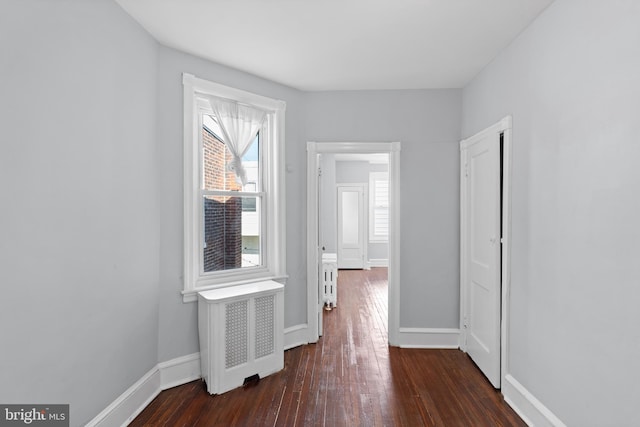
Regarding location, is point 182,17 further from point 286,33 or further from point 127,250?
point 127,250

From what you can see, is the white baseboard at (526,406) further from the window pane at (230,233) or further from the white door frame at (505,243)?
the window pane at (230,233)

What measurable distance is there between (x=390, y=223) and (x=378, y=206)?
15.8ft

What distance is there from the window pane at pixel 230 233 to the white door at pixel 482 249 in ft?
7.08

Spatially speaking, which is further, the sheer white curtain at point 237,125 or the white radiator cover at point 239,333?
the sheer white curtain at point 237,125

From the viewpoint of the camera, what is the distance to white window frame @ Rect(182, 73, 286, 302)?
2.82 meters

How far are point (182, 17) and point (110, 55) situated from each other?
546 mm

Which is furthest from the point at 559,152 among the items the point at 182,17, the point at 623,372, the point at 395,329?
the point at 182,17

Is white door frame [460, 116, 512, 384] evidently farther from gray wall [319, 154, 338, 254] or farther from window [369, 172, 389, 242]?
window [369, 172, 389, 242]

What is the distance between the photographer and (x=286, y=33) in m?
2.46

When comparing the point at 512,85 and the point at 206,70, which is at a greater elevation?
the point at 206,70

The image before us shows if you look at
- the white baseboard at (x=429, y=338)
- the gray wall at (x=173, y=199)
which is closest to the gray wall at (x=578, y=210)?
the white baseboard at (x=429, y=338)

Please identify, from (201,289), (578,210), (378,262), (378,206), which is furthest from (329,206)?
(578,210)

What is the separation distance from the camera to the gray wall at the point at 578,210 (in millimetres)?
1559

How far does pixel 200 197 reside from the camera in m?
2.97
